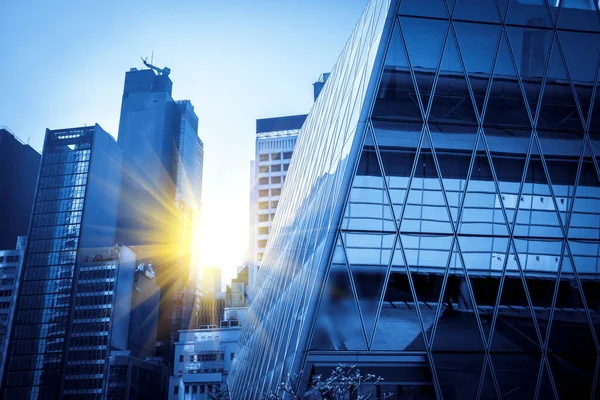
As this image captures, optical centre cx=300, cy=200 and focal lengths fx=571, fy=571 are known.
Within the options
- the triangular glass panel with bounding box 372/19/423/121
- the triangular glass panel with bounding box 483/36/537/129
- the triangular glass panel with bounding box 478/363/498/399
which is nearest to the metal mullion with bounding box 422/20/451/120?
the triangular glass panel with bounding box 372/19/423/121

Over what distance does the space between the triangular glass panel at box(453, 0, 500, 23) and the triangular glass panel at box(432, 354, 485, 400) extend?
1473cm

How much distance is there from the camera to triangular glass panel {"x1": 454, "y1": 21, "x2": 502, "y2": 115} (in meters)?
24.9

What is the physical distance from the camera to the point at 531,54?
25.7m

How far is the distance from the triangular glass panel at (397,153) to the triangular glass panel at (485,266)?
3035 mm

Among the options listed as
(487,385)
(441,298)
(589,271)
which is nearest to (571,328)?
(589,271)

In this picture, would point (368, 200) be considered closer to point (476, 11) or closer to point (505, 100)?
point (505, 100)

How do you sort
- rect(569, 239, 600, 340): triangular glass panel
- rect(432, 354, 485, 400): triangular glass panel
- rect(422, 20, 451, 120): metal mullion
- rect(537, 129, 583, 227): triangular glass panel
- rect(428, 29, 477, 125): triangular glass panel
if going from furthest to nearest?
rect(428, 29, 477, 125): triangular glass panel < rect(422, 20, 451, 120): metal mullion < rect(537, 129, 583, 227): triangular glass panel < rect(569, 239, 600, 340): triangular glass panel < rect(432, 354, 485, 400): triangular glass panel

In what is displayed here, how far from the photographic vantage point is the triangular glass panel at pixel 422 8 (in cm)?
2491

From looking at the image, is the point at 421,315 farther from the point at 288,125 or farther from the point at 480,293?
the point at 288,125

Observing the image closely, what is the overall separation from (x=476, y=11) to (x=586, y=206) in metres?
9.93

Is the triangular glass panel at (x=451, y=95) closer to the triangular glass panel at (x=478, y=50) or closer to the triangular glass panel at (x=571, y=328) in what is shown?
the triangular glass panel at (x=478, y=50)

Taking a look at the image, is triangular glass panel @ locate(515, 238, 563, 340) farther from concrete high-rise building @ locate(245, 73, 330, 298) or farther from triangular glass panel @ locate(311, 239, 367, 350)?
concrete high-rise building @ locate(245, 73, 330, 298)

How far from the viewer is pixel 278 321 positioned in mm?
29203

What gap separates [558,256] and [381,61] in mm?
10750
